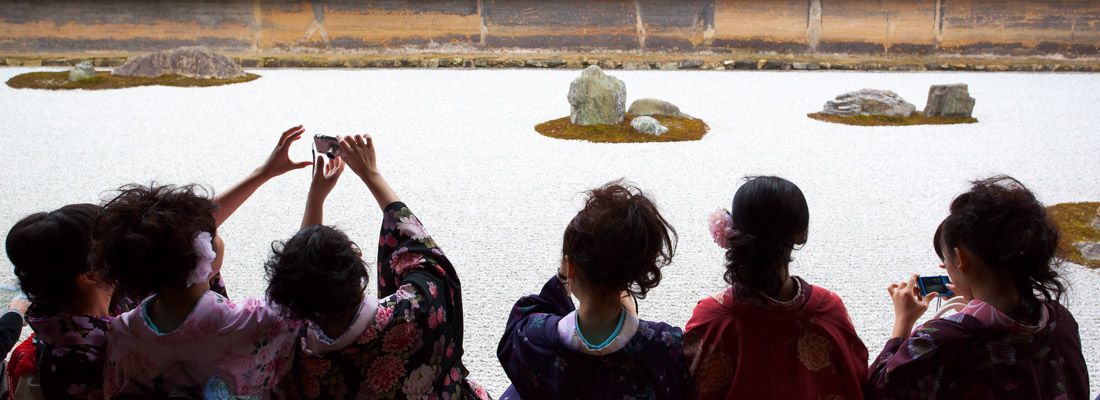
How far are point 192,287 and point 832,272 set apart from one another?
2.78m

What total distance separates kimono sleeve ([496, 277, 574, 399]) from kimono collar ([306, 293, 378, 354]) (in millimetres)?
301

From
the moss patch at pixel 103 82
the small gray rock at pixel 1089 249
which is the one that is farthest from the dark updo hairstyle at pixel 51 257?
the moss patch at pixel 103 82

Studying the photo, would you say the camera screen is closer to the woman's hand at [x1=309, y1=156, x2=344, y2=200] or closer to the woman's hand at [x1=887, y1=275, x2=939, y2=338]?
the woman's hand at [x1=887, y1=275, x2=939, y2=338]

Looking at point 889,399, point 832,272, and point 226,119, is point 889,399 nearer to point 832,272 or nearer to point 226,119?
point 832,272

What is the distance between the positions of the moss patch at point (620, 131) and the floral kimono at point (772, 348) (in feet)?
16.1

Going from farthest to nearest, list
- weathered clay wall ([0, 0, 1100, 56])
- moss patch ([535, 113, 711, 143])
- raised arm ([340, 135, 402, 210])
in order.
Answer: weathered clay wall ([0, 0, 1100, 56]) < moss patch ([535, 113, 711, 143]) < raised arm ([340, 135, 402, 210])

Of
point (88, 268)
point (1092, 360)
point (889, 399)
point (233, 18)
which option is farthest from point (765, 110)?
point (233, 18)

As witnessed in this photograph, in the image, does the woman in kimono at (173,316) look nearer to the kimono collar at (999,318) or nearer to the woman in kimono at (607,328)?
the woman in kimono at (607,328)

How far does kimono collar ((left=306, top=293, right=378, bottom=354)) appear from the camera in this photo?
170cm

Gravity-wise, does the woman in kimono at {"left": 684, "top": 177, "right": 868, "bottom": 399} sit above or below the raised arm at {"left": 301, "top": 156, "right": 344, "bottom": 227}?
below

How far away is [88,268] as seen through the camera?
177cm

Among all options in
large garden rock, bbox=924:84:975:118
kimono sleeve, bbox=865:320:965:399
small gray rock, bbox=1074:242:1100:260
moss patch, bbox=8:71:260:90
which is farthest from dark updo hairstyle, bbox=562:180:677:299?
moss patch, bbox=8:71:260:90

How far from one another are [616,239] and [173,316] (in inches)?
34.2

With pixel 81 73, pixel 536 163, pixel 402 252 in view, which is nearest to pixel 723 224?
pixel 402 252
